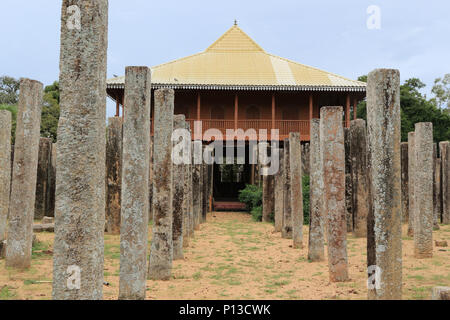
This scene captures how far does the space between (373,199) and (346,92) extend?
17.1m

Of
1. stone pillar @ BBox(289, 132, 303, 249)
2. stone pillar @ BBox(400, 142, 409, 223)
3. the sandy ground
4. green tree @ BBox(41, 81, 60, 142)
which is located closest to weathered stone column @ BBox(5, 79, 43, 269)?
the sandy ground

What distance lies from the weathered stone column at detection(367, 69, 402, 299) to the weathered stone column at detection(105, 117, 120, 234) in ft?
23.0

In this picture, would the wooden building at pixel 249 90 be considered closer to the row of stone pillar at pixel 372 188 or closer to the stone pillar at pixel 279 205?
the stone pillar at pixel 279 205

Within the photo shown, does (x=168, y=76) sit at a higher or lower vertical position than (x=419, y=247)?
higher

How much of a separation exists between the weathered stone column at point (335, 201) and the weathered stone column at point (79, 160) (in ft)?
12.4

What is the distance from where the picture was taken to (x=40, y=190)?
37.8 feet

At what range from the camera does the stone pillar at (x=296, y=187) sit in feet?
27.5

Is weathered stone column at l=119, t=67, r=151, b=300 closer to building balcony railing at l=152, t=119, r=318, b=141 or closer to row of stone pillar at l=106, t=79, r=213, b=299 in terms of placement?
row of stone pillar at l=106, t=79, r=213, b=299

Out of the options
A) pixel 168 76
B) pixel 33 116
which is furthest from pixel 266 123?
pixel 33 116

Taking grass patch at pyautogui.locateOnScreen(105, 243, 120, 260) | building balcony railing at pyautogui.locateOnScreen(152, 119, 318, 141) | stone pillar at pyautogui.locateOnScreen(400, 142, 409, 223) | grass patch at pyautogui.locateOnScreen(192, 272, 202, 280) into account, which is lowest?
grass patch at pyautogui.locateOnScreen(192, 272, 202, 280)

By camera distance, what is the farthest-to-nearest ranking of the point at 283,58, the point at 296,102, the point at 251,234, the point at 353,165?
the point at 283,58, the point at 296,102, the point at 251,234, the point at 353,165

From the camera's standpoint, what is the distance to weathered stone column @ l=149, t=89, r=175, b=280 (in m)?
5.89

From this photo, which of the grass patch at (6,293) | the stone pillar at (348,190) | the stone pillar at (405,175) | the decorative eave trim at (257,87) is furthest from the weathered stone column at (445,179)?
the grass patch at (6,293)

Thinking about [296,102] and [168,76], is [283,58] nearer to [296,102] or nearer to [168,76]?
[296,102]
